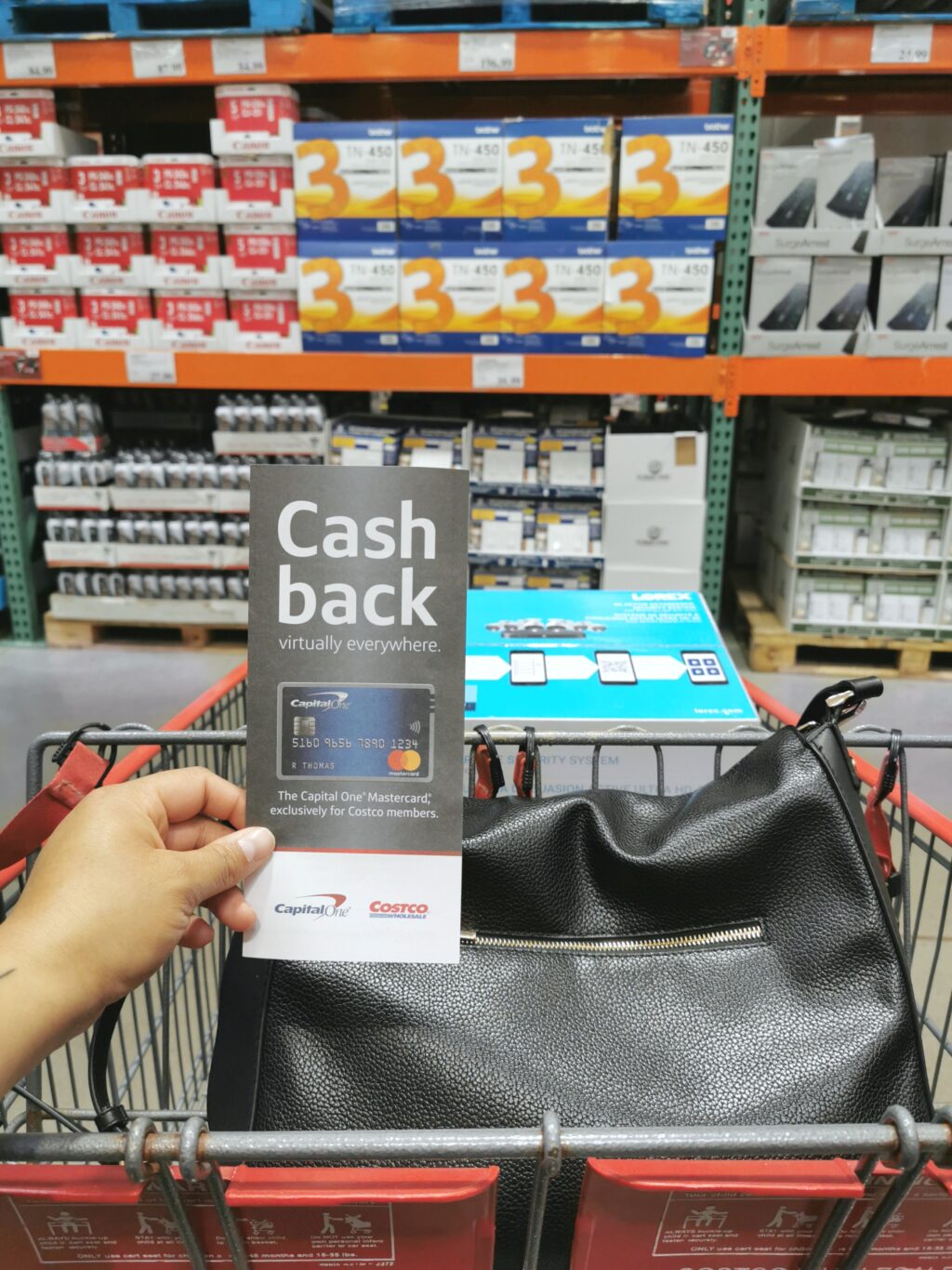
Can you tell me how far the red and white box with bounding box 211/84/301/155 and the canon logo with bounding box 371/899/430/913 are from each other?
3256mm

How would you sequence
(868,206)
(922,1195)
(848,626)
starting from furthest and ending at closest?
(848,626) < (868,206) < (922,1195)

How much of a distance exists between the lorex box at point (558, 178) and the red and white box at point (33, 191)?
5.43ft

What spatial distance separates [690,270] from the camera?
319 cm

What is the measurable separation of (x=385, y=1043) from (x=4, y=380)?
374 centimetres

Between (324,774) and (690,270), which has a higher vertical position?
(690,270)

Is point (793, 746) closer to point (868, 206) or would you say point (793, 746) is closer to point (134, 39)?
point (868, 206)

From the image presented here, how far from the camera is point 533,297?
3.28 meters

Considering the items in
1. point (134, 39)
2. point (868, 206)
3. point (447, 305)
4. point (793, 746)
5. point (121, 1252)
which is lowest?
point (121, 1252)

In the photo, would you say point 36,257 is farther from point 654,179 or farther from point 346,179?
point 654,179

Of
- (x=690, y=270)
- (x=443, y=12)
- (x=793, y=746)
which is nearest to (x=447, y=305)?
(x=690, y=270)

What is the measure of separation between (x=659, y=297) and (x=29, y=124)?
2.37 meters

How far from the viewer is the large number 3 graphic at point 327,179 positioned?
10.5ft

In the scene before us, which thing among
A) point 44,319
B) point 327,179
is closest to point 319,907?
point 327,179

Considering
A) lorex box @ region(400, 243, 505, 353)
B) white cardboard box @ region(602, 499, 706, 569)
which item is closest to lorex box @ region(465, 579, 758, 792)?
white cardboard box @ region(602, 499, 706, 569)
